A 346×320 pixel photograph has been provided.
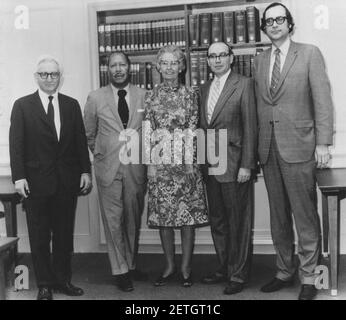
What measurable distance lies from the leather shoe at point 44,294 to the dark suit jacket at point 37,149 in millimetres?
602

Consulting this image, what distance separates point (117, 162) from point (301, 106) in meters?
1.21

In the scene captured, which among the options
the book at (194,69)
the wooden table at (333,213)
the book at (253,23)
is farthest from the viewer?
the book at (194,69)

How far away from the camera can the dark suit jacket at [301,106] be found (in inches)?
112

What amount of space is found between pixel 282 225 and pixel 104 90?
1455 millimetres

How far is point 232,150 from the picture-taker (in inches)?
122

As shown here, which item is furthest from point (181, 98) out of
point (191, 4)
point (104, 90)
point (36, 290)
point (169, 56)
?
point (36, 290)

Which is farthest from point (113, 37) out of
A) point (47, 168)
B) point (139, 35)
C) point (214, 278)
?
point (214, 278)

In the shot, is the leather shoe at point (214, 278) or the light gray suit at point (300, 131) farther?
the leather shoe at point (214, 278)

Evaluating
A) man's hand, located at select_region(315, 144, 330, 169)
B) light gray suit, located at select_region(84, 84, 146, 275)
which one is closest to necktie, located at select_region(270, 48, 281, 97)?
man's hand, located at select_region(315, 144, 330, 169)

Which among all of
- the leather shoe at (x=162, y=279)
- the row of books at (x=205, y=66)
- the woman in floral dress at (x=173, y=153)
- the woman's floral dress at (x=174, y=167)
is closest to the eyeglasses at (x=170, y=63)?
the woman in floral dress at (x=173, y=153)

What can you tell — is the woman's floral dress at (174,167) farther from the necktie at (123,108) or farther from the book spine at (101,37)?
the book spine at (101,37)

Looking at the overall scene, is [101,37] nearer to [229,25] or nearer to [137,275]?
[229,25]

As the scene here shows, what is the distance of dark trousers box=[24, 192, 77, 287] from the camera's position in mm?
3025
